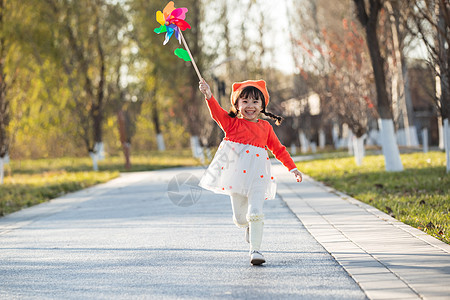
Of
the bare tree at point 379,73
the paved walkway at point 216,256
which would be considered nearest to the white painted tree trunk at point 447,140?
the bare tree at point 379,73

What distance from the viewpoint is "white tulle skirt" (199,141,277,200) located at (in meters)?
6.30

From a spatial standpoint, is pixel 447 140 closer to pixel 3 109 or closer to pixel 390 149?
pixel 390 149

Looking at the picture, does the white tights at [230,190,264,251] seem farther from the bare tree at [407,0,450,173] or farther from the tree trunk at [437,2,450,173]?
the bare tree at [407,0,450,173]

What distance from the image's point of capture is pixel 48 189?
16.7 meters

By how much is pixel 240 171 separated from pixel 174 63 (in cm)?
3670

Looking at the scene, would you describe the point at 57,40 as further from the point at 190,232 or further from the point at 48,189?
the point at 190,232

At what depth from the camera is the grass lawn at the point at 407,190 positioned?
27.2 feet

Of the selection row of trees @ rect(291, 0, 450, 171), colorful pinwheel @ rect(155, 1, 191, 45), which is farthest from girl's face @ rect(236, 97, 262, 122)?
row of trees @ rect(291, 0, 450, 171)

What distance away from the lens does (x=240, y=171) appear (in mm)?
6309

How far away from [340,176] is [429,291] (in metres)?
12.3

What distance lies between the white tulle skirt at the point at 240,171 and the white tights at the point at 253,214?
87mm

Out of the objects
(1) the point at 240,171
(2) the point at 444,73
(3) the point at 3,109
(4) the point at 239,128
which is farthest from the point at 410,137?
(1) the point at 240,171

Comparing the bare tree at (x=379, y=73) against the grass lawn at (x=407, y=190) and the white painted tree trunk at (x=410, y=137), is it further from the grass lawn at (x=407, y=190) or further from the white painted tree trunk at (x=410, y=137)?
the white painted tree trunk at (x=410, y=137)

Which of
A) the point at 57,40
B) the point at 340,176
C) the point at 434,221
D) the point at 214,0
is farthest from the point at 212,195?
the point at 214,0
